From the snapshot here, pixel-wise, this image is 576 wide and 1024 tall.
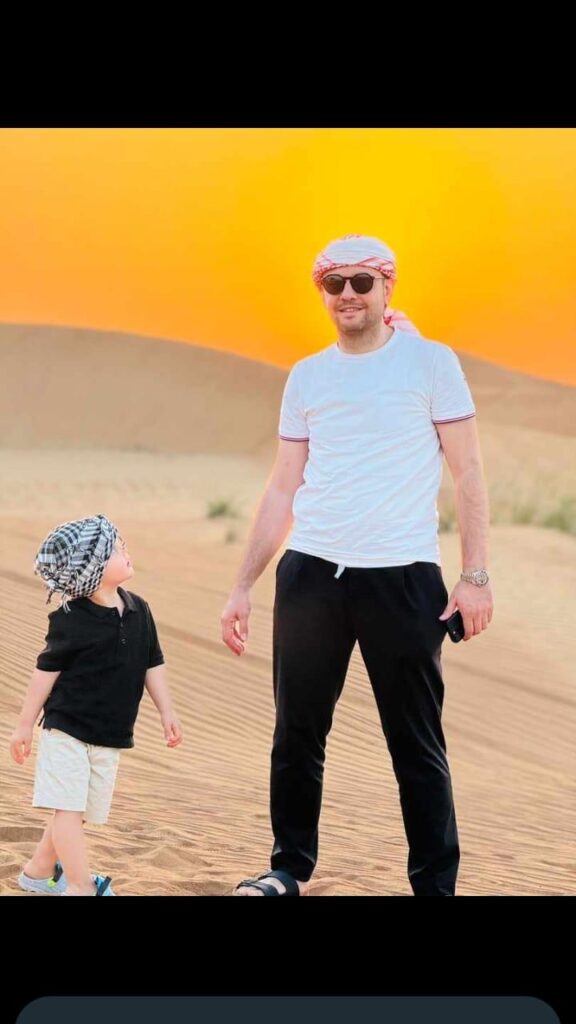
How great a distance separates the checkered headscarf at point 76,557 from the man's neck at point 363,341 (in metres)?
0.93

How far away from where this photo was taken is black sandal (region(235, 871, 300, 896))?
4594 millimetres

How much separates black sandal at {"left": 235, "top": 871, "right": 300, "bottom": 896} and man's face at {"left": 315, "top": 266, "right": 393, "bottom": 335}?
1.69 meters

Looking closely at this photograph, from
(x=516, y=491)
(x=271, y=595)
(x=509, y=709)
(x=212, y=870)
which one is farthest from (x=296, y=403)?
(x=516, y=491)

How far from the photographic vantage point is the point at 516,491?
99.4 feet

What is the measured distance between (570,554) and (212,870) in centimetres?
1422

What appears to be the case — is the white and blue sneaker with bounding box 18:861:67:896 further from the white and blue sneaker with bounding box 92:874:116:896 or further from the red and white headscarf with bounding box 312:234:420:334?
the red and white headscarf with bounding box 312:234:420:334

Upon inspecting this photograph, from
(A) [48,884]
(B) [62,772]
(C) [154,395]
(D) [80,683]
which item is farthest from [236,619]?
(C) [154,395]

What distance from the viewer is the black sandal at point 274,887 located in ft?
15.1

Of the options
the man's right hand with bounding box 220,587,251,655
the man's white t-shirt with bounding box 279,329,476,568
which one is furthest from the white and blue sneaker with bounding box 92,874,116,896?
the man's white t-shirt with bounding box 279,329,476,568

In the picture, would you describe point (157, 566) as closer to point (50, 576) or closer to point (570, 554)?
point (570, 554)

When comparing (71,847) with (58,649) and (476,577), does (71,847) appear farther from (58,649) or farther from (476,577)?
(476,577)

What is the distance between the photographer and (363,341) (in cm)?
455

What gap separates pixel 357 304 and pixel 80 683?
1.43 m

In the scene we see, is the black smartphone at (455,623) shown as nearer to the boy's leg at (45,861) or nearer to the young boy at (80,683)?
the young boy at (80,683)
